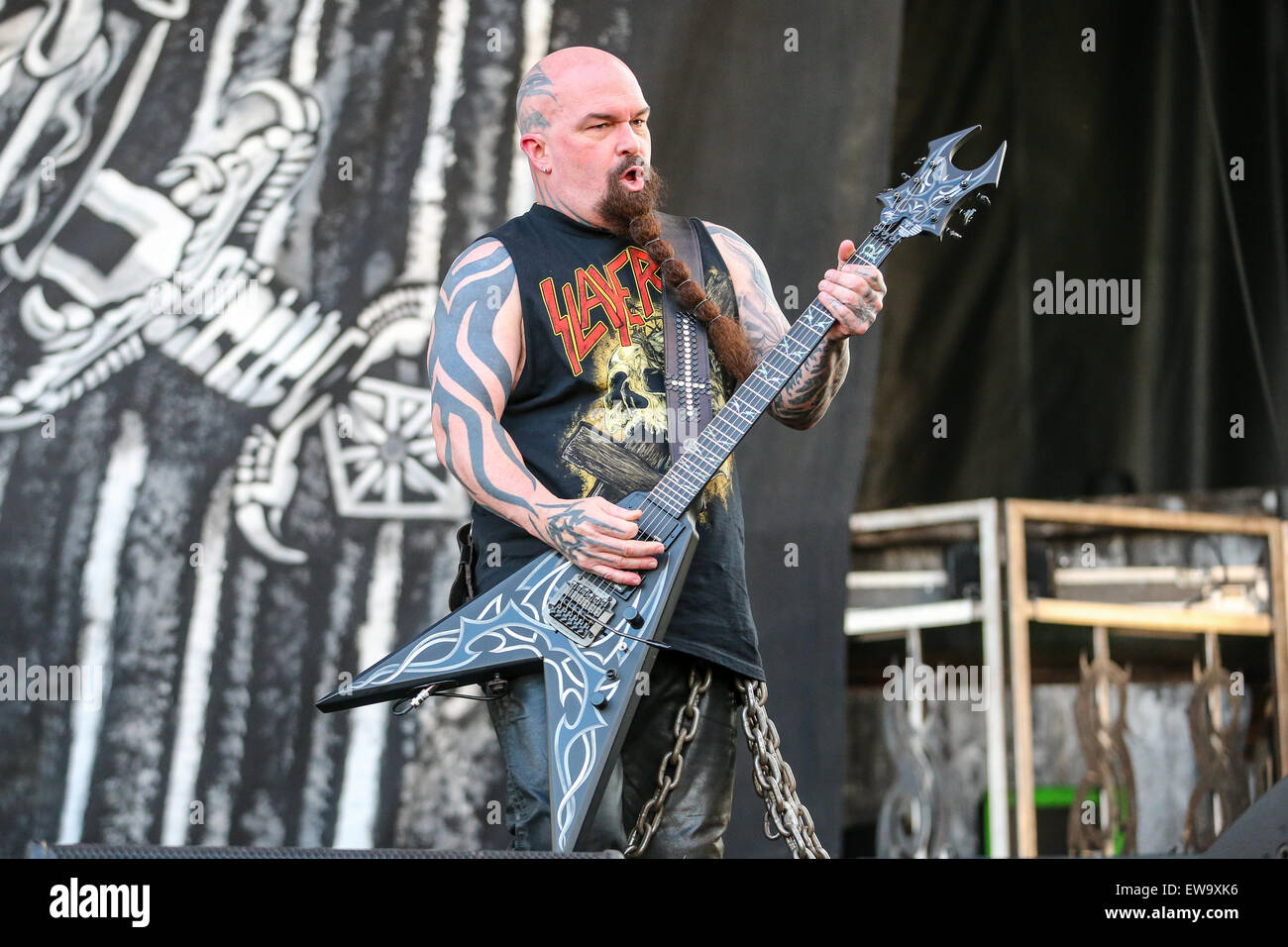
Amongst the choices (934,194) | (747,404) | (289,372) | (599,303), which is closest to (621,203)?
(599,303)

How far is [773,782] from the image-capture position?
2.64 meters

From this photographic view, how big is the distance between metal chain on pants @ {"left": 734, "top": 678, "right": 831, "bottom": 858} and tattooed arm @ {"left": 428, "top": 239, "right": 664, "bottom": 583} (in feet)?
1.11

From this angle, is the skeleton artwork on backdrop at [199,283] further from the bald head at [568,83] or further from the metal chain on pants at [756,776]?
the metal chain on pants at [756,776]

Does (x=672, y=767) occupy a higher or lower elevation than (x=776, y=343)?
lower

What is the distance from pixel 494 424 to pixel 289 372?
1.57 m

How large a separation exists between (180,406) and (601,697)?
1.98m

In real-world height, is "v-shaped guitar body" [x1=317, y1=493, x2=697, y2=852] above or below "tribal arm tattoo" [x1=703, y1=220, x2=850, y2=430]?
below

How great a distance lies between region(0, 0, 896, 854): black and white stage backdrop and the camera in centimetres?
391

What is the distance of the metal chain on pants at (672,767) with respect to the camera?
2.56 meters

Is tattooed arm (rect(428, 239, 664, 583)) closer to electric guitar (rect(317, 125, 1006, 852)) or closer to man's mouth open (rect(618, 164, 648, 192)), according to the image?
electric guitar (rect(317, 125, 1006, 852))

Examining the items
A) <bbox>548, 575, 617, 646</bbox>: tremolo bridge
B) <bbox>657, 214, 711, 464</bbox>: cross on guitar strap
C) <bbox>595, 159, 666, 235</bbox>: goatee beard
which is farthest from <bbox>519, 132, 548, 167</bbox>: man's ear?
<bbox>548, 575, 617, 646</bbox>: tremolo bridge

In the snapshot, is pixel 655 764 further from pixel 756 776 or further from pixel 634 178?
pixel 634 178
